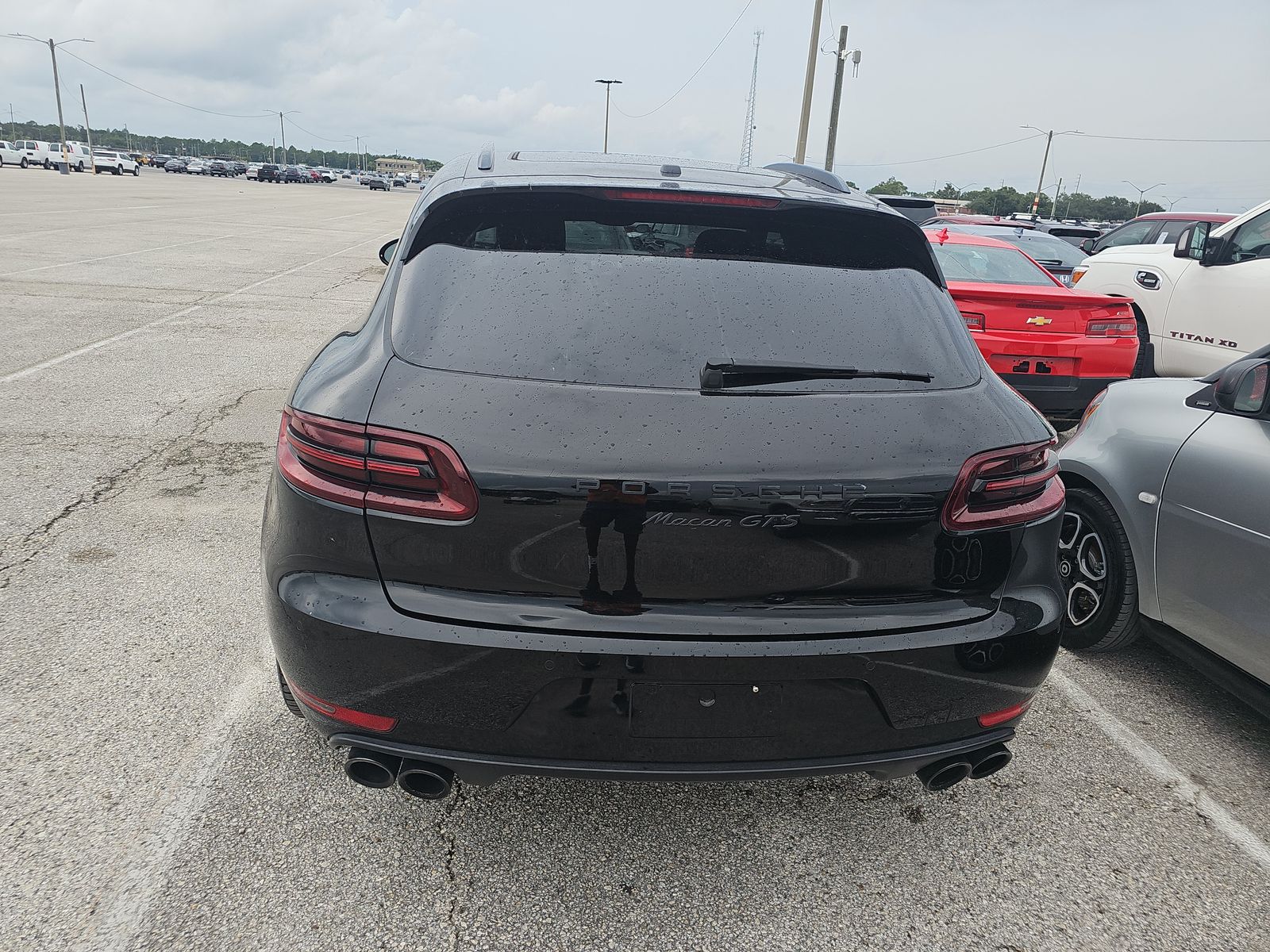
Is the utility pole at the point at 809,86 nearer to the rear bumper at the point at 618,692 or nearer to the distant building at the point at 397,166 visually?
the rear bumper at the point at 618,692

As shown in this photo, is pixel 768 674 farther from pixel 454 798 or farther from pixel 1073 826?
pixel 1073 826

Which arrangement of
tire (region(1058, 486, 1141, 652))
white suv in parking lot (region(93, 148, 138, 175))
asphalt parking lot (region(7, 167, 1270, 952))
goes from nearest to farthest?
asphalt parking lot (region(7, 167, 1270, 952)) < tire (region(1058, 486, 1141, 652)) < white suv in parking lot (region(93, 148, 138, 175))

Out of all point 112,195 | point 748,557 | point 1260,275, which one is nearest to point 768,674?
point 748,557

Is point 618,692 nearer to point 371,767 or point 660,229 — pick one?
point 371,767

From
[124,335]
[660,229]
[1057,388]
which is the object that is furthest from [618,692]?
[124,335]

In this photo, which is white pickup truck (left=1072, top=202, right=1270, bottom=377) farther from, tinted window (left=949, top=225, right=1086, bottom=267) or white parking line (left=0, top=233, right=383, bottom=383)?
white parking line (left=0, top=233, right=383, bottom=383)

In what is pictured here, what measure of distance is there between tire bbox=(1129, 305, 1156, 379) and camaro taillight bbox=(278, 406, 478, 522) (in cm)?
825

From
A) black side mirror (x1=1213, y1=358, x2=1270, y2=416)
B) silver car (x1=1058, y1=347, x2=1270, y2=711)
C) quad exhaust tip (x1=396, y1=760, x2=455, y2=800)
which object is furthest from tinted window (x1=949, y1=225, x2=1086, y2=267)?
quad exhaust tip (x1=396, y1=760, x2=455, y2=800)

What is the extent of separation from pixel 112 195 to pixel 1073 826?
135 ft

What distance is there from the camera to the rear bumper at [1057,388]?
6.85m

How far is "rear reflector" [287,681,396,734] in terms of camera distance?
204 centimetres

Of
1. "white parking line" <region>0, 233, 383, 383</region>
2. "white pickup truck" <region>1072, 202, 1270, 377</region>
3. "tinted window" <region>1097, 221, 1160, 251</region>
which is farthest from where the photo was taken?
"tinted window" <region>1097, 221, 1160, 251</region>

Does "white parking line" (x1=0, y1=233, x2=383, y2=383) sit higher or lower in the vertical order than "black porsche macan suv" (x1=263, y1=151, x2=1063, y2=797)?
lower

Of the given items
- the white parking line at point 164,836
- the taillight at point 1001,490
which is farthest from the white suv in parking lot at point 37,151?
the taillight at point 1001,490
